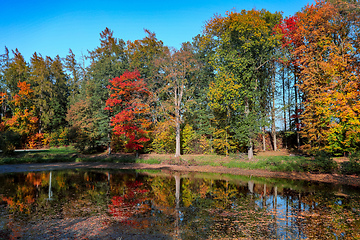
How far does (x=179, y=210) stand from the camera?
1003 cm

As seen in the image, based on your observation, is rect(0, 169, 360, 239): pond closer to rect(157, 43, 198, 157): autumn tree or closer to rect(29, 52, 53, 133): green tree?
rect(157, 43, 198, 157): autumn tree

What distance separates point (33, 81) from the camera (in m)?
46.4

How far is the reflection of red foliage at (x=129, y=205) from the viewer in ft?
30.0

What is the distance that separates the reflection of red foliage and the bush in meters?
13.9

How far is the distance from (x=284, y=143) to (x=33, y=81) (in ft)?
151

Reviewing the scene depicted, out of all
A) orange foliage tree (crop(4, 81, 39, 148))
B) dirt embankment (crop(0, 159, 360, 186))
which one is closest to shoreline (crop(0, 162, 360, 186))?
dirt embankment (crop(0, 159, 360, 186))

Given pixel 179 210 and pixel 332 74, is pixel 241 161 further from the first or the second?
pixel 179 210

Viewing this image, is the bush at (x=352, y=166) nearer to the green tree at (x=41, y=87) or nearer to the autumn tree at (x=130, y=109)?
the autumn tree at (x=130, y=109)

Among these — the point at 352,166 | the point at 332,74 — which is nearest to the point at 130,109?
the point at 332,74

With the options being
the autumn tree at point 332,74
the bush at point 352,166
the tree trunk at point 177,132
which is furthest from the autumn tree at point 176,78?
the bush at point 352,166

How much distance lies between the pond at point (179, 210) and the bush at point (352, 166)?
2.36m

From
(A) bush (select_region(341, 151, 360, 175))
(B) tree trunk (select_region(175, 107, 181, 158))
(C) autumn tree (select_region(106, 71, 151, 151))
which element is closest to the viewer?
(A) bush (select_region(341, 151, 360, 175))

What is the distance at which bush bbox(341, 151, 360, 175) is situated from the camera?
53.3 ft

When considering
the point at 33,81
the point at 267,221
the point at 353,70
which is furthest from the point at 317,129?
the point at 33,81
